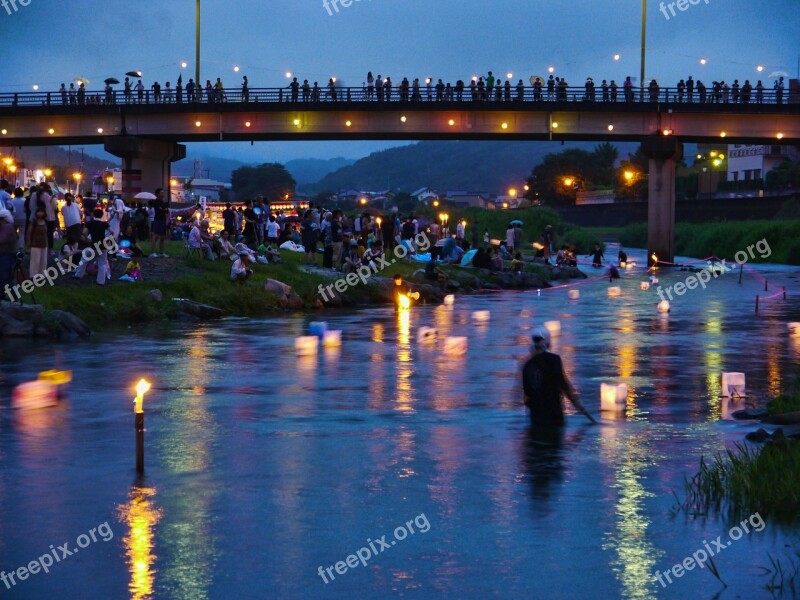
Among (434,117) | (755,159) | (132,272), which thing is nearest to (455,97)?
(434,117)

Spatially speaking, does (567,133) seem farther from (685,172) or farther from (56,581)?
(685,172)

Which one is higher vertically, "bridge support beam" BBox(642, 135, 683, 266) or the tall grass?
"bridge support beam" BBox(642, 135, 683, 266)

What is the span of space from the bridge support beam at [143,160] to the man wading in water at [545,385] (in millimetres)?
56796

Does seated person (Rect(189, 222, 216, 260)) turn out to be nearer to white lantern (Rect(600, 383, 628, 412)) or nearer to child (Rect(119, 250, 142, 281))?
child (Rect(119, 250, 142, 281))

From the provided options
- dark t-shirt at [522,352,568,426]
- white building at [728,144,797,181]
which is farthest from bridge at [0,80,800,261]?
white building at [728,144,797,181]

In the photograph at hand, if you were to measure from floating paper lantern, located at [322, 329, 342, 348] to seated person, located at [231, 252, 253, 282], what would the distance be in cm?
874

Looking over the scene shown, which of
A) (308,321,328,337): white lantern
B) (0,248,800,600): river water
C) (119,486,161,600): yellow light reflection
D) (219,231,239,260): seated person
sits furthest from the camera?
(219,231,239,260): seated person

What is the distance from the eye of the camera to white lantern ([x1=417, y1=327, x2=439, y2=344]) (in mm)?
27688

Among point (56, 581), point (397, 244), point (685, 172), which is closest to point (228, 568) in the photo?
point (56, 581)

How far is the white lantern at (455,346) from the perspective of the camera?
25484 mm

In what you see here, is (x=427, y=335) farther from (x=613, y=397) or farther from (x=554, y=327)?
(x=613, y=397)

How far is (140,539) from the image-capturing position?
10.3 meters

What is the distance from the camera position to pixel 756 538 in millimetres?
10562

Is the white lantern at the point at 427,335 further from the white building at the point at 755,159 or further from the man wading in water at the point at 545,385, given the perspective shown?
the white building at the point at 755,159
